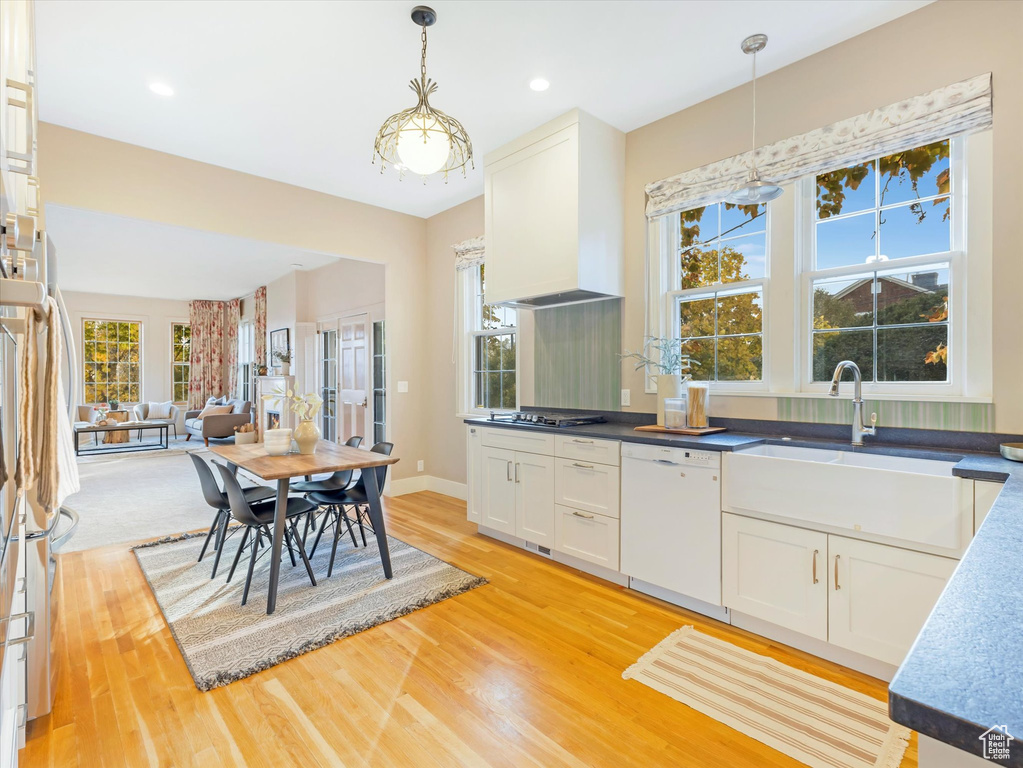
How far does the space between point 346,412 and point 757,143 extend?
18.3 ft

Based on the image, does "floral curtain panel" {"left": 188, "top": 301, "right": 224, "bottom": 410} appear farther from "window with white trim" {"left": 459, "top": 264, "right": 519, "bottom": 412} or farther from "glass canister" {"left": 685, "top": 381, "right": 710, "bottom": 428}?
"glass canister" {"left": 685, "top": 381, "right": 710, "bottom": 428}

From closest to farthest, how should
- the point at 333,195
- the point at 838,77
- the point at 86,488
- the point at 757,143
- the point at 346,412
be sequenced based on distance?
the point at 838,77, the point at 757,143, the point at 333,195, the point at 86,488, the point at 346,412

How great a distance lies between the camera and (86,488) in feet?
18.3

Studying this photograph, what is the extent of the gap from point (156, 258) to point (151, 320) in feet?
13.7

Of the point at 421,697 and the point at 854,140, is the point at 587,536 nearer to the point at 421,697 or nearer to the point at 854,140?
the point at 421,697

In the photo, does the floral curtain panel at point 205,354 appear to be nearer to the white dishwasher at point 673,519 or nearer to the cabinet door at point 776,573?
the white dishwasher at point 673,519

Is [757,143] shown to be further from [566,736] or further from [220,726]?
[220,726]

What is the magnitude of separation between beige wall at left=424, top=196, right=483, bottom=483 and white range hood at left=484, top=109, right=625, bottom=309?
1.18 metres

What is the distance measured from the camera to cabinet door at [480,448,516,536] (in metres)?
3.60

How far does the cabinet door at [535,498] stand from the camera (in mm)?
3324

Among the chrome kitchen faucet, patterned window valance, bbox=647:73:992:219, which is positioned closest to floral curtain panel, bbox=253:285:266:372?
patterned window valance, bbox=647:73:992:219

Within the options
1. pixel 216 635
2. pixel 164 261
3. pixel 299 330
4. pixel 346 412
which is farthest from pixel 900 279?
pixel 164 261

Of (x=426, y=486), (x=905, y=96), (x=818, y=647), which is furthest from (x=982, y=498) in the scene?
(x=426, y=486)

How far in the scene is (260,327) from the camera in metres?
9.01
